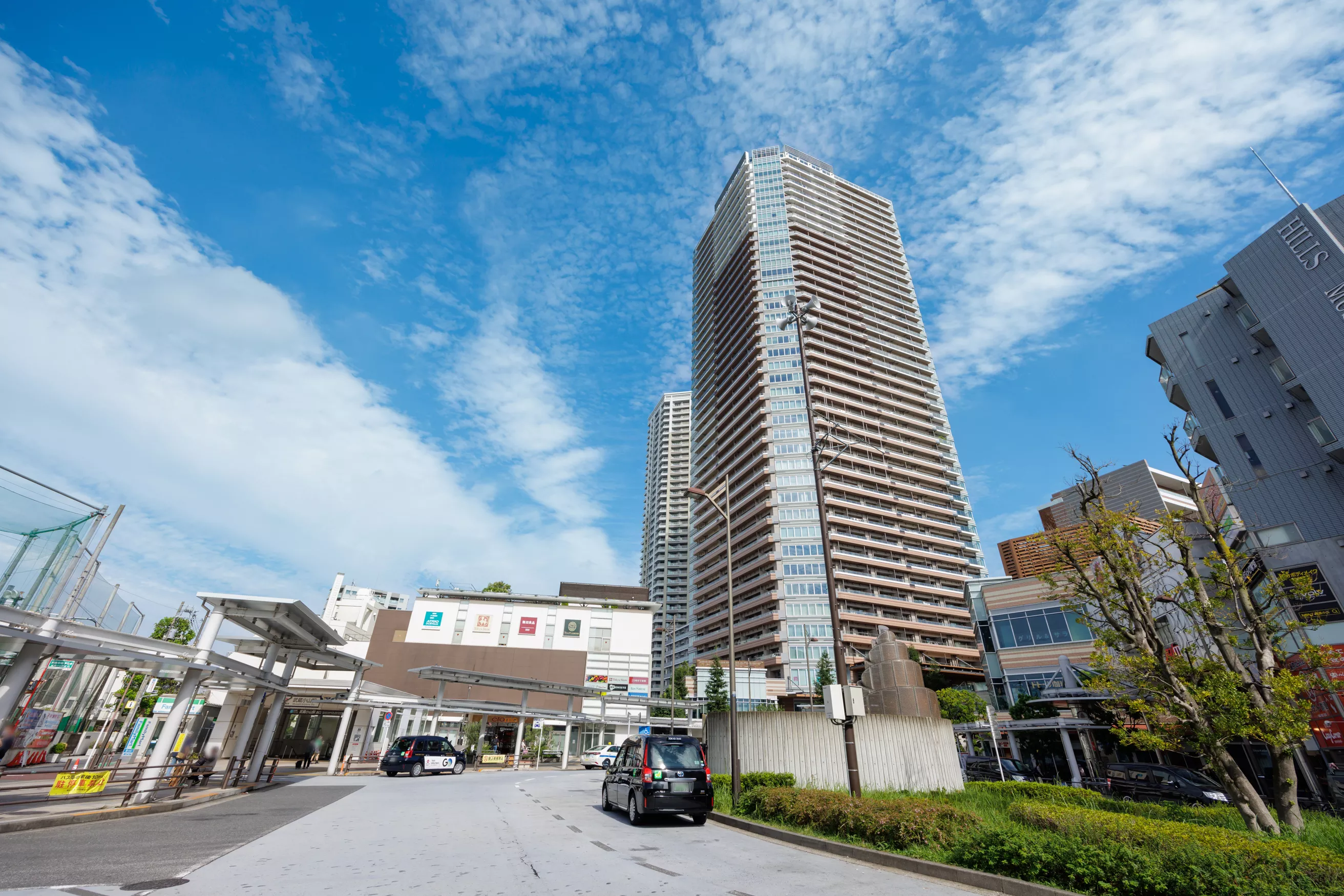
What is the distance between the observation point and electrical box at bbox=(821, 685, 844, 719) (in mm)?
12562

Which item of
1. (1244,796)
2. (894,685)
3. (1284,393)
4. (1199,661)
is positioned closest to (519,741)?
(894,685)

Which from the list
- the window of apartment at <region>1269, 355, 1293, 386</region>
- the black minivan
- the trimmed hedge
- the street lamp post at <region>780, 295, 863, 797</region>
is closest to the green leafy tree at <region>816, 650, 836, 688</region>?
the window of apartment at <region>1269, 355, 1293, 386</region>

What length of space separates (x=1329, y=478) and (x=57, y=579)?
158 ft

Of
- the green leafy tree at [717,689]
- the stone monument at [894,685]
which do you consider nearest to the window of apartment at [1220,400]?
the stone monument at [894,685]

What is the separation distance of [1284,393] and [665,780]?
3876 centimetres

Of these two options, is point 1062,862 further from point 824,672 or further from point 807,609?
point 807,609

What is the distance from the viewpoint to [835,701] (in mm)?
12703

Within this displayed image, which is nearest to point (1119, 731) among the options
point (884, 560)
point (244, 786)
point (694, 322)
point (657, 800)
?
point (657, 800)

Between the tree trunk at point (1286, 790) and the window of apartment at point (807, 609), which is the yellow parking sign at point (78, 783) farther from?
the window of apartment at point (807, 609)

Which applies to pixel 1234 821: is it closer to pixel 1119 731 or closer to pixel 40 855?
pixel 1119 731

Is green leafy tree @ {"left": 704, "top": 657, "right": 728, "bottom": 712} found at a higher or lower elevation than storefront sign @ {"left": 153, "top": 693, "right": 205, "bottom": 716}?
higher

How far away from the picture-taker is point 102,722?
37.8 m

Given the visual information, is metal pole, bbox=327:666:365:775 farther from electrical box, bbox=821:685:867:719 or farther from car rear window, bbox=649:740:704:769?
electrical box, bbox=821:685:867:719

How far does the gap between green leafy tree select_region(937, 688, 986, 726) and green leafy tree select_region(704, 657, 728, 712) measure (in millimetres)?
23116
